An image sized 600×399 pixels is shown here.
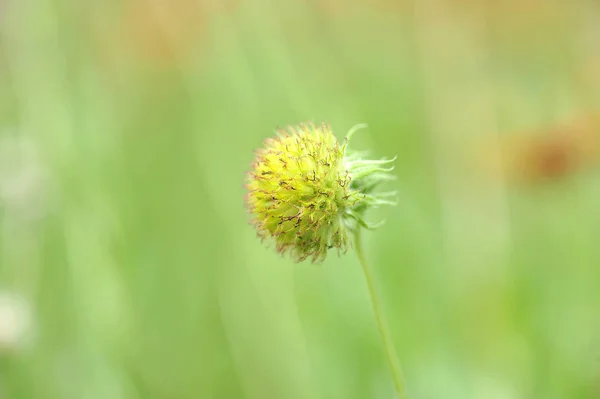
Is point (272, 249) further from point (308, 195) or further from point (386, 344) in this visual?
point (386, 344)

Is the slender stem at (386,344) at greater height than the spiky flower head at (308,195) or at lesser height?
lesser

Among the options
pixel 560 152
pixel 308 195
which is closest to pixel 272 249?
pixel 560 152

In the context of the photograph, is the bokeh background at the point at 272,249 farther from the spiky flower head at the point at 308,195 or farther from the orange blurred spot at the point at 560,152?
the spiky flower head at the point at 308,195

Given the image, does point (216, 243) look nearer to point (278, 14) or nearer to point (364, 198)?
point (278, 14)

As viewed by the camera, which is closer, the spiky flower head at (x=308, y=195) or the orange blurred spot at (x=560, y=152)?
the spiky flower head at (x=308, y=195)

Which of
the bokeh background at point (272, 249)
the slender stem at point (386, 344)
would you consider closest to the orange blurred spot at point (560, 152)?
the bokeh background at point (272, 249)

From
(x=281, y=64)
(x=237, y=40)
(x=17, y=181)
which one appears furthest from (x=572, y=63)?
(x=17, y=181)
